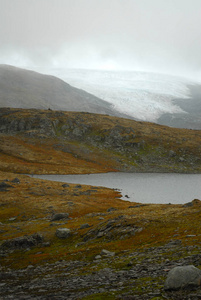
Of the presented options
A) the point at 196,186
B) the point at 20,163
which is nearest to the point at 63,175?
the point at 20,163

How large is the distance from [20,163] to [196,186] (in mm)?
100914

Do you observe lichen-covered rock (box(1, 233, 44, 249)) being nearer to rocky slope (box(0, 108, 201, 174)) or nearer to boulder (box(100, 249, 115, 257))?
boulder (box(100, 249, 115, 257))

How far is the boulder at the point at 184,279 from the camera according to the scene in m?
14.6

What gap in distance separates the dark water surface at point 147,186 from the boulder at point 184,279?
240ft

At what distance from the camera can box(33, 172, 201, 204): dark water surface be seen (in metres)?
92.4

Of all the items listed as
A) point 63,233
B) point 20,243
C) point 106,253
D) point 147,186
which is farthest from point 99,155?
point 106,253

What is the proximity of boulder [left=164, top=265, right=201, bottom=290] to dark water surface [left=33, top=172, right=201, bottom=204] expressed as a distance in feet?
240

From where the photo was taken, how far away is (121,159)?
17650cm

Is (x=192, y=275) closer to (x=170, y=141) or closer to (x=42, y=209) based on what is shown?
(x=42, y=209)

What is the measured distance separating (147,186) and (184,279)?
103m

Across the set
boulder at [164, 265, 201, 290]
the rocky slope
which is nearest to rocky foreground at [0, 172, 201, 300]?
boulder at [164, 265, 201, 290]

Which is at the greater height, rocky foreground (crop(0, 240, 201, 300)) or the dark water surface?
rocky foreground (crop(0, 240, 201, 300))

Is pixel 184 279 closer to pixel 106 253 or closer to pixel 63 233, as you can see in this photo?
pixel 106 253

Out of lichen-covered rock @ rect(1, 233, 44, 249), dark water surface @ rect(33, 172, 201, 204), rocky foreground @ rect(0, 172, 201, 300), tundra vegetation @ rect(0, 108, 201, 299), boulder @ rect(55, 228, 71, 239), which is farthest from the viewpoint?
dark water surface @ rect(33, 172, 201, 204)
